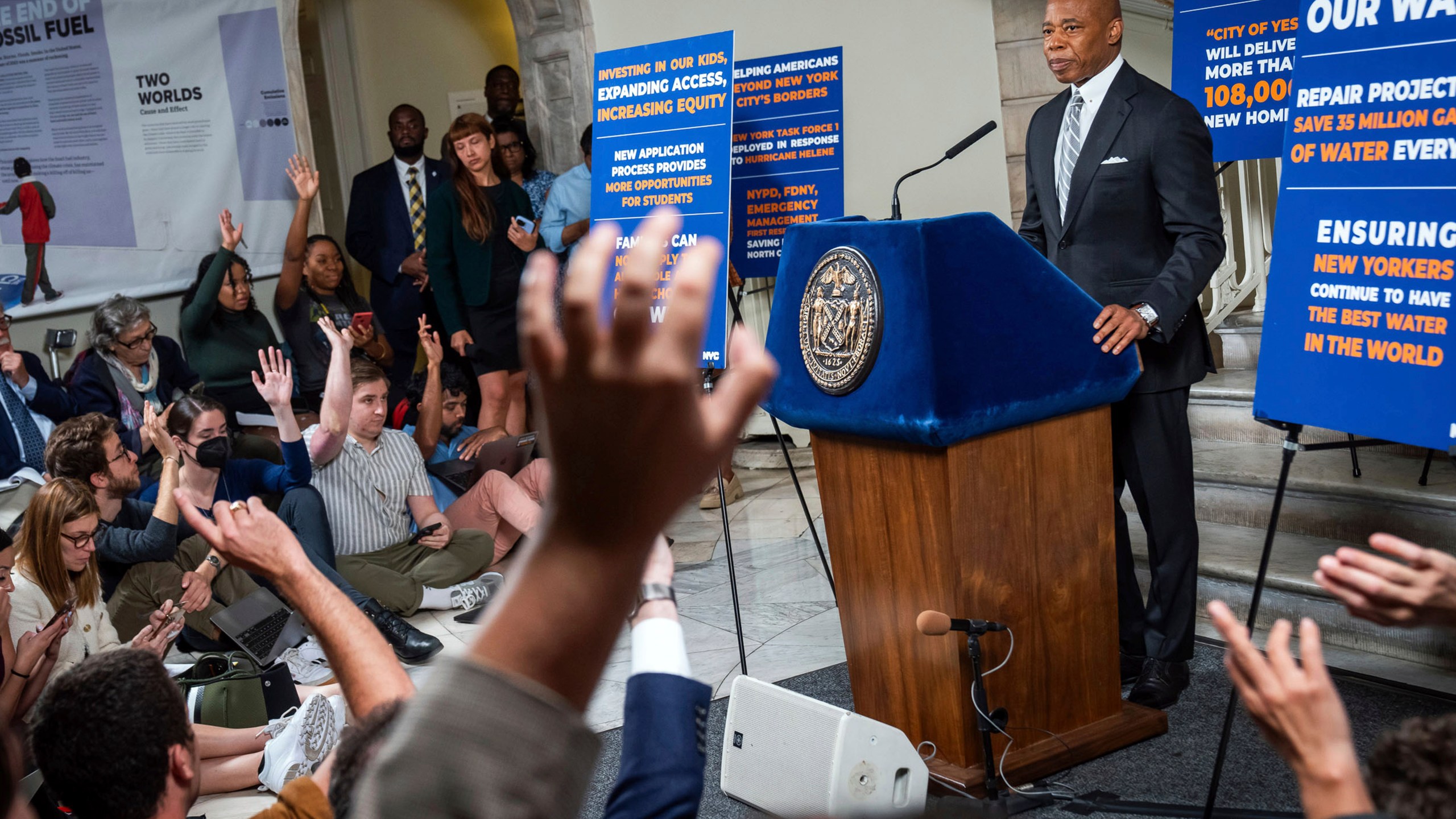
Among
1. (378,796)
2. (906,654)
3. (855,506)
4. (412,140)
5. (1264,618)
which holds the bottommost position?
(1264,618)

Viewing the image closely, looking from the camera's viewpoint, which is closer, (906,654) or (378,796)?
(378,796)

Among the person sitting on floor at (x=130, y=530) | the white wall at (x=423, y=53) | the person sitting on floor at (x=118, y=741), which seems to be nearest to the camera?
the person sitting on floor at (x=118, y=741)

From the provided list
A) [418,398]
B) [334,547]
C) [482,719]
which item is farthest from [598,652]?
[418,398]

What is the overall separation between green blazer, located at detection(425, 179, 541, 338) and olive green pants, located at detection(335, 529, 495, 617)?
3.74 feet

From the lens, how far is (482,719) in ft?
1.41

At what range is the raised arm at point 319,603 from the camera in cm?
119

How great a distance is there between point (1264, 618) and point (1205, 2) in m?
2.00

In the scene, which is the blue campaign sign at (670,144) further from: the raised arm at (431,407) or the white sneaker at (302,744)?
the white sneaker at (302,744)

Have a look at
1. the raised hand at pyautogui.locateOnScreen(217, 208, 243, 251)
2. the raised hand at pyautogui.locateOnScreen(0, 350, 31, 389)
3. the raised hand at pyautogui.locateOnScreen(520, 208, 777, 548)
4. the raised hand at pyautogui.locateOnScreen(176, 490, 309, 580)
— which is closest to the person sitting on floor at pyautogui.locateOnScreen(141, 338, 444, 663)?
the raised hand at pyautogui.locateOnScreen(0, 350, 31, 389)

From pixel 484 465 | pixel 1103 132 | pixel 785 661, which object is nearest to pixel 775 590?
pixel 785 661

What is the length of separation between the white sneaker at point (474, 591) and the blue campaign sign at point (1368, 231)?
280 cm

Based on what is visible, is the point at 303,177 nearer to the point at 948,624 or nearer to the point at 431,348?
the point at 431,348

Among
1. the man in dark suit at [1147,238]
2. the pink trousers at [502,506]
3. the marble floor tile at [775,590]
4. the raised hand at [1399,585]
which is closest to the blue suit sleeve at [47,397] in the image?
the pink trousers at [502,506]

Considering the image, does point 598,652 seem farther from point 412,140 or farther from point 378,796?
point 412,140
